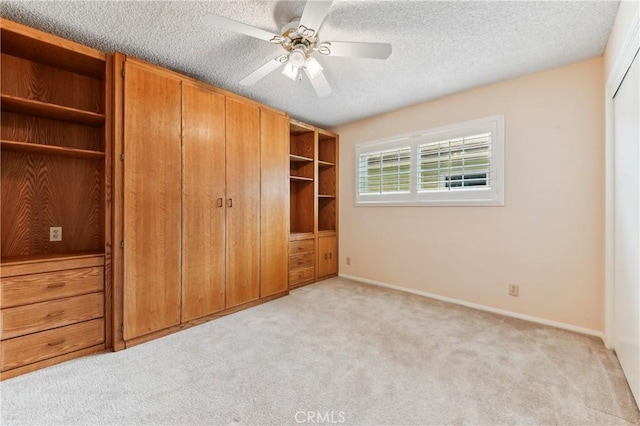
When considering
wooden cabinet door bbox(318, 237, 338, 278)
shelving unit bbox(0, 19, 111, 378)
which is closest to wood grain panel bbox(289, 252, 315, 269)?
wooden cabinet door bbox(318, 237, 338, 278)

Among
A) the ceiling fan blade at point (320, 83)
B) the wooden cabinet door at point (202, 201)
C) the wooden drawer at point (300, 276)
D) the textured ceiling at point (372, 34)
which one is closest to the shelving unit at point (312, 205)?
the wooden drawer at point (300, 276)

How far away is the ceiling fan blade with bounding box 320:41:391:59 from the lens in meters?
1.69

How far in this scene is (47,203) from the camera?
2162 mm

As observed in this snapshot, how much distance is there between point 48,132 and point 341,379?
2852 millimetres

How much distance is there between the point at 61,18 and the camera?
1808 millimetres

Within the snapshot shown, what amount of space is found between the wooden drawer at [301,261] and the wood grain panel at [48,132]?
2.30 meters

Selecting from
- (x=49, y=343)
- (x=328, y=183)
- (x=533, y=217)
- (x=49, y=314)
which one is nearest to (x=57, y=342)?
(x=49, y=343)

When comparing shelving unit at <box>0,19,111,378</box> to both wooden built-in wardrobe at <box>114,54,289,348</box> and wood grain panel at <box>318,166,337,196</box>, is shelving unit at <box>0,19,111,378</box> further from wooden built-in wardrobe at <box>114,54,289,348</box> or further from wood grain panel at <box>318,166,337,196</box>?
wood grain panel at <box>318,166,337,196</box>

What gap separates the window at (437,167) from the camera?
9.31ft

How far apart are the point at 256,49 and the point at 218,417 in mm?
2438

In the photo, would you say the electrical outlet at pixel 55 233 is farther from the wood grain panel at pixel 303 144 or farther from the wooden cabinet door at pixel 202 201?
the wood grain panel at pixel 303 144

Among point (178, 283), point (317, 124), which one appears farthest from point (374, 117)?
point (178, 283)

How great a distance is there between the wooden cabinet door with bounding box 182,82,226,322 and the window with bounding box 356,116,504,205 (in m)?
2.07

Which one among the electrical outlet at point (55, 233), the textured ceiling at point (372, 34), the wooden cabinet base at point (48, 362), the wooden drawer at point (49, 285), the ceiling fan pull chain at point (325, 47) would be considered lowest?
the wooden cabinet base at point (48, 362)
